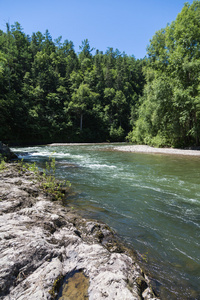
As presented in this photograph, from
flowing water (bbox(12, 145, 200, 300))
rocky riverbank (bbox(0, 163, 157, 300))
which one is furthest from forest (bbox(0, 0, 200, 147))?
rocky riverbank (bbox(0, 163, 157, 300))

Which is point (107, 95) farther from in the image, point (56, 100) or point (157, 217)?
point (157, 217)

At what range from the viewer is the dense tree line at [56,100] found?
3788 centimetres

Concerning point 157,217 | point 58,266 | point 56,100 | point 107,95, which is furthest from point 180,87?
point 107,95

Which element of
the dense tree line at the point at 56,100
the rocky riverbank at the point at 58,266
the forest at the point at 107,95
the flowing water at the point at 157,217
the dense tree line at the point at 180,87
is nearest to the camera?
the rocky riverbank at the point at 58,266

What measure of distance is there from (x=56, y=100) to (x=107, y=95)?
18.3 metres

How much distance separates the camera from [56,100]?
47094 mm

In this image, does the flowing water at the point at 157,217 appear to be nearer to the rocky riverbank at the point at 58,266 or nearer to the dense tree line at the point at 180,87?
the rocky riverbank at the point at 58,266

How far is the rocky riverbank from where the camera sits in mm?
2098

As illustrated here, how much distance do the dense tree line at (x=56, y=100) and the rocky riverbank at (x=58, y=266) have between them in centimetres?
3389

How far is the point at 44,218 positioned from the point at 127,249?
6.34 ft

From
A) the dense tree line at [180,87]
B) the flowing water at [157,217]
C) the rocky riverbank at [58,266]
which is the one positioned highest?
the dense tree line at [180,87]

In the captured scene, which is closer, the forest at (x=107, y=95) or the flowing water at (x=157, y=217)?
the flowing water at (x=157, y=217)

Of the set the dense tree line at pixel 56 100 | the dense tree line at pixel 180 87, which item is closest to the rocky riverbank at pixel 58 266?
the dense tree line at pixel 180 87

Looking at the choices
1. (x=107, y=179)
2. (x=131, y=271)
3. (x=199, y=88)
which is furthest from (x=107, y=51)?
(x=131, y=271)
